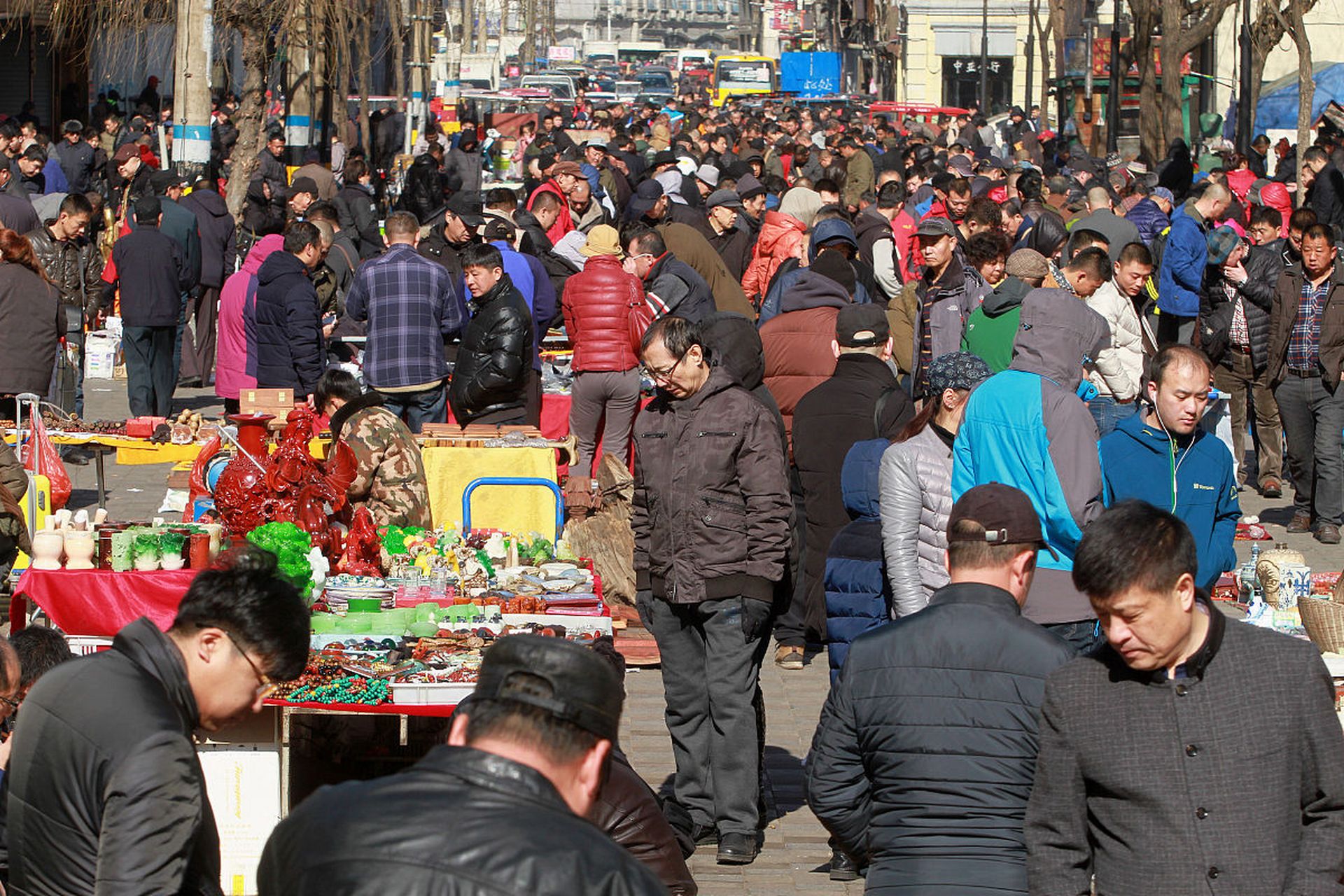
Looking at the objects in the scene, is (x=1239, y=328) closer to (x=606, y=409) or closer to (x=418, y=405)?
(x=606, y=409)

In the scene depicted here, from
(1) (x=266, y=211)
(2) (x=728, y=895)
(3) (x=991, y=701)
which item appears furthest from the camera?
(1) (x=266, y=211)

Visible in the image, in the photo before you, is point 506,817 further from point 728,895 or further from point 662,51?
point 662,51

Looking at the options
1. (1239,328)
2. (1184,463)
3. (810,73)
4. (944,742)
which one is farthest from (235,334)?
(810,73)

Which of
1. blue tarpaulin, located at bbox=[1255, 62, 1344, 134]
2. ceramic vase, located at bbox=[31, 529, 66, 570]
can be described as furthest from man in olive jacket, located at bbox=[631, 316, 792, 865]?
blue tarpaulin, located at bbox=[1255, 62, 1344, 134]

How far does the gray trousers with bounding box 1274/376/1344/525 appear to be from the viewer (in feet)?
37.8

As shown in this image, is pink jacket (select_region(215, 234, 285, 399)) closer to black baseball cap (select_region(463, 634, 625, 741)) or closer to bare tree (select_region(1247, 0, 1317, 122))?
black baseball cap (select_region(463, 634, 625, 741))

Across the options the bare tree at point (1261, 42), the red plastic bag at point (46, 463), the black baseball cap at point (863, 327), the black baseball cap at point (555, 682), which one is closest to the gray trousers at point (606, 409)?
the red plastic bag at point (46, 463)

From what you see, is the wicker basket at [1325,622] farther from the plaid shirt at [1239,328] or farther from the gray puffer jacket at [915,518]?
the plaid shirt at [1239,328]

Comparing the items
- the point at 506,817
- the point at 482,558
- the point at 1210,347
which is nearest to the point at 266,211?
the point at 1210,347

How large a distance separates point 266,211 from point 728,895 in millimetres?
11452

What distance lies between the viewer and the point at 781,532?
258 inches

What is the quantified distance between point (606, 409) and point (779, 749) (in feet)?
14.3

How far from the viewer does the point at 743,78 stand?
7931cm

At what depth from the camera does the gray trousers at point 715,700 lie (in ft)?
21.6
